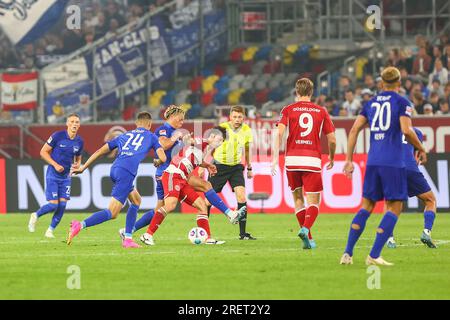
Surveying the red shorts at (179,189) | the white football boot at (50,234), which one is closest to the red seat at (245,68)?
the white football boot at (50,234)

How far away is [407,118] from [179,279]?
3.16 m

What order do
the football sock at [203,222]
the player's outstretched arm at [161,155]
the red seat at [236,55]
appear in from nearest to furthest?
the player's outstretched arm at [161,155] → the football sock at [203,222] → the red seat at [236,55]

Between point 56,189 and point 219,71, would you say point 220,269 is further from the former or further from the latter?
point 219,71

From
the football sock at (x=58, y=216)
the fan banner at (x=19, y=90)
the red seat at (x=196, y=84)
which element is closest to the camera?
the football sock at (x=58, y=216)

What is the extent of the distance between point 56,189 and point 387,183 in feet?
30.5

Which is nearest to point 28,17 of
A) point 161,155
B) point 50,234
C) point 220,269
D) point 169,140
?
point 50,234

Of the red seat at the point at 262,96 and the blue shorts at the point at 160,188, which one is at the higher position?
the red seat at the point at 262,96

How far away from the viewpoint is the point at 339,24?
125ft

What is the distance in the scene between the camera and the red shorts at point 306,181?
16844 millimetres

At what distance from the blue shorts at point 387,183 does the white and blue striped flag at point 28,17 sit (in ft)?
88.9

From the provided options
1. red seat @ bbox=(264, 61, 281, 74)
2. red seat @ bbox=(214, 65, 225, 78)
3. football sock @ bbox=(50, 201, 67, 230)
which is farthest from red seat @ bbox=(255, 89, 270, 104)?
football sock @ bbox=(50, 201, 67, 230)

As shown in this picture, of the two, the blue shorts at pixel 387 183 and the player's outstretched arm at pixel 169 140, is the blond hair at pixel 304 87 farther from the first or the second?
the blue shorts at pixel 387 183

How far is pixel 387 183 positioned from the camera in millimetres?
13719
